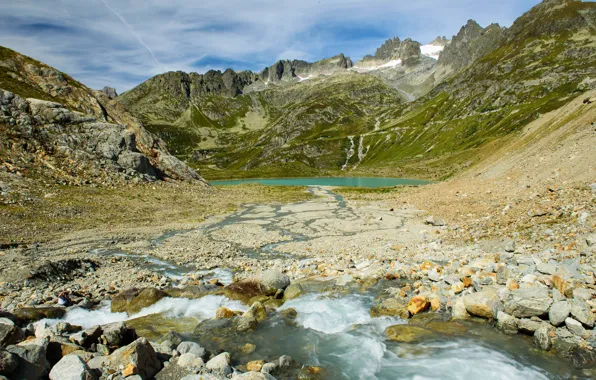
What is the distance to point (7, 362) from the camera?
28.1 feet

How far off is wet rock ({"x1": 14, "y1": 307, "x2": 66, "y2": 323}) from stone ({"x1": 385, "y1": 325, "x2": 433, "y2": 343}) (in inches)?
641

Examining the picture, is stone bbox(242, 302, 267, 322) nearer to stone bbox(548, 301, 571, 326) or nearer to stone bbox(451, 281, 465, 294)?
stone bbox(451, 281, 465, 294)

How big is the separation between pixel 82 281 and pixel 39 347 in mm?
14530

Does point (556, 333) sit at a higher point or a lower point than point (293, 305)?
higher

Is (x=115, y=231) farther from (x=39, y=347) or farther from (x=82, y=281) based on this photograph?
(x=39, y=347)

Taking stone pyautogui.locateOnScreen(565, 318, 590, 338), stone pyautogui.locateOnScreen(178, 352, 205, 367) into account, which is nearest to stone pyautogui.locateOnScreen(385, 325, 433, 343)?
stone pyautogui.locateOnScreen(565, 318, 590, 338)

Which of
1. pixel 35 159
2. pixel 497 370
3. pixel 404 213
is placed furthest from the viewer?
pixel 404 213

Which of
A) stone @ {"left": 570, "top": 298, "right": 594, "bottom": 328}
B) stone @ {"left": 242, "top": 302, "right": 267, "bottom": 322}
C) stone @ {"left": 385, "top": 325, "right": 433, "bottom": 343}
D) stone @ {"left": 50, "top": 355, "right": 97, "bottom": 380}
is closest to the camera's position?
stone @ {"left": 50, "top": 355, "right": 97, "bottom": 380}

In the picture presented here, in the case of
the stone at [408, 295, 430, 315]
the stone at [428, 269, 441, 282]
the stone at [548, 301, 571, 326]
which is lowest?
the stone at [408, 295, 430, 315]

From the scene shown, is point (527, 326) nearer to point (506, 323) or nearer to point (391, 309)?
point (506, 323)

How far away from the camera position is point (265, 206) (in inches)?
2788

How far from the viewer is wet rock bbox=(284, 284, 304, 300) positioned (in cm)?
1928

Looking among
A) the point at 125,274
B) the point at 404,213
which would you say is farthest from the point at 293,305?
the point at 404,213

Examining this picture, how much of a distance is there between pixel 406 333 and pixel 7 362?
45.3 feet
